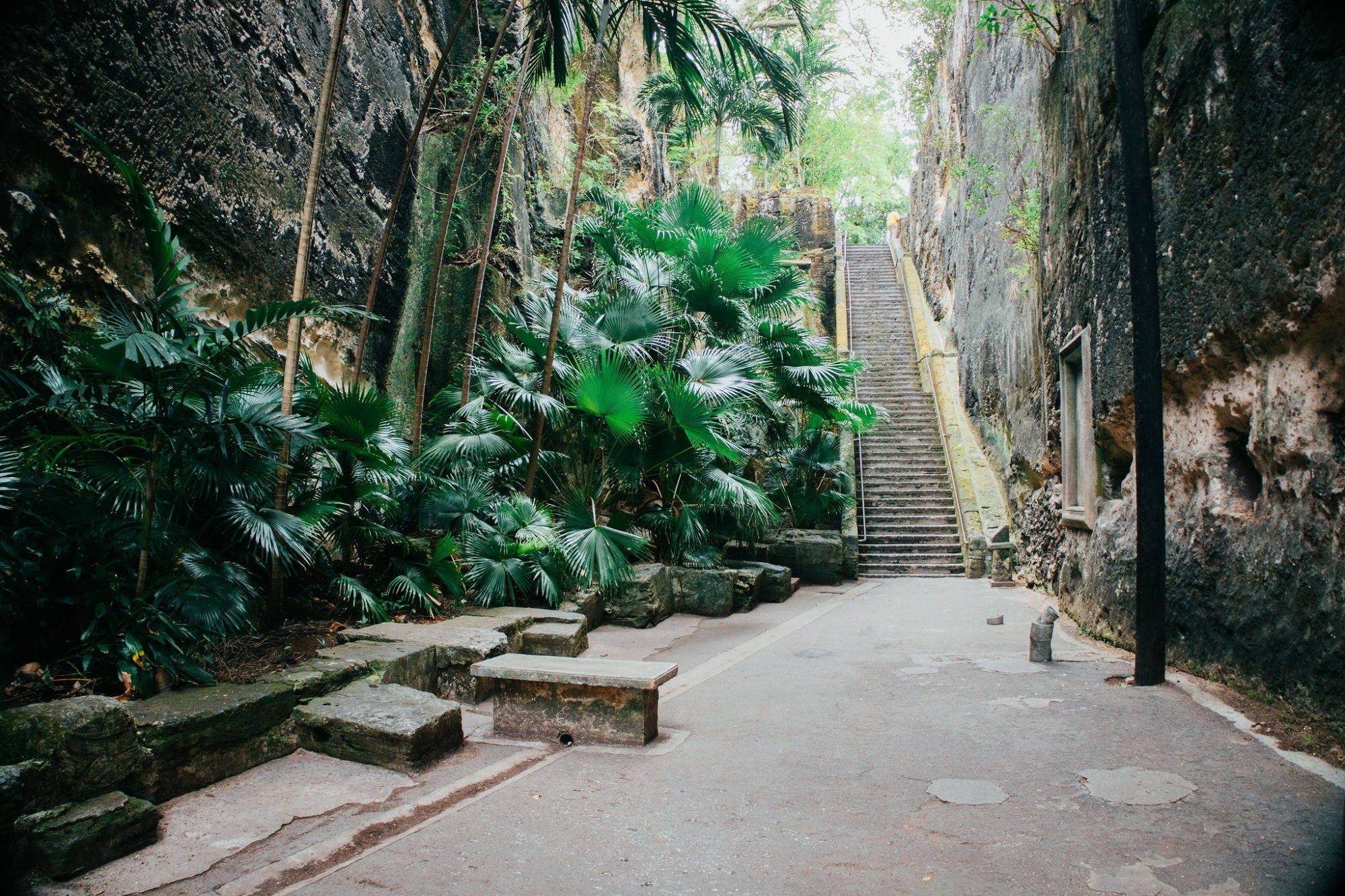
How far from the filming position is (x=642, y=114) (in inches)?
750

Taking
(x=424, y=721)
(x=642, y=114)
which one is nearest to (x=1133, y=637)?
(x=424, y=721)

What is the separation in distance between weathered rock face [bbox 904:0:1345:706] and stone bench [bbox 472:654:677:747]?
3.43 meters

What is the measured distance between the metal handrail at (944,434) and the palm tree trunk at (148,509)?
1135cm

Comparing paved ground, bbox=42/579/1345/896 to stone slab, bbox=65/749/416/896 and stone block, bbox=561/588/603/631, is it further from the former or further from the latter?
stone block, bbox=561/588/603/631

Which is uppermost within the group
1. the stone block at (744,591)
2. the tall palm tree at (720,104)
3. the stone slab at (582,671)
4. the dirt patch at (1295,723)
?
the tall palm tree at (720,104)

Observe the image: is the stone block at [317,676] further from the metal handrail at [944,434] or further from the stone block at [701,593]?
the metal handrail at [944,434]

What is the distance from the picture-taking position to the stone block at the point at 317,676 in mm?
4031

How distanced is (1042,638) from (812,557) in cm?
591

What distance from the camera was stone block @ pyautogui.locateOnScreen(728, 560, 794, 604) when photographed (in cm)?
1039

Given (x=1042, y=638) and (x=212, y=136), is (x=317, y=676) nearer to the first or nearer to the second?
(x=212, y=136)

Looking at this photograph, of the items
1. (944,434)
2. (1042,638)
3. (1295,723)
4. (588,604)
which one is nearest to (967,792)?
(1295,723)

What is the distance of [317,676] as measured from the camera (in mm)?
4156

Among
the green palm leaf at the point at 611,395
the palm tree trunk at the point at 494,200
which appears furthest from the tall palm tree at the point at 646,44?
the green palm leaf at the point at 611,395

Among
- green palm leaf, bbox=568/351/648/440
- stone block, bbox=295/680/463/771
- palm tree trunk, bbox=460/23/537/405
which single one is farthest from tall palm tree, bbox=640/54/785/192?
stone block, bbox=295/680/463/771
